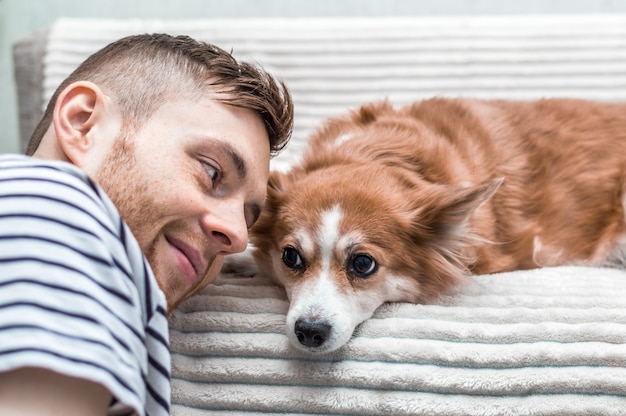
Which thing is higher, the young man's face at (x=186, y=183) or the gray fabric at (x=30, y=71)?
the young man's face at (x=186, y=183)

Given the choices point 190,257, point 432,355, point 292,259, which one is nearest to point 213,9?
point 292,259

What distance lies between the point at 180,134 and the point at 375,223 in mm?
512

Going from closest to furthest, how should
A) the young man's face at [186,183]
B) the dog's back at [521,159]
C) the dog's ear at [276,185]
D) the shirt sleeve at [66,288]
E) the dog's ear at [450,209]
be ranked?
the shirt sleeve at [66,288], the young man's face at [186,183], the dog's ear at [450,209], the dog's ear at [276,185], the dog's back at [521,159]

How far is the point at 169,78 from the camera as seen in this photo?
4.03 ft

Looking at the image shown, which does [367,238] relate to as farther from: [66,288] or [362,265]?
[66,288]

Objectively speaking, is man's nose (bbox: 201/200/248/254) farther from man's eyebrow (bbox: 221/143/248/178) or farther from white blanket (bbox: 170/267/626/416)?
white blanket (bbox: 170/267/626/416)

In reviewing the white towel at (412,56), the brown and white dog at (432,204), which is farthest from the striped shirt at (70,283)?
the white towel at (412,56)

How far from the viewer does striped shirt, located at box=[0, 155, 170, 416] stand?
0.74 metres

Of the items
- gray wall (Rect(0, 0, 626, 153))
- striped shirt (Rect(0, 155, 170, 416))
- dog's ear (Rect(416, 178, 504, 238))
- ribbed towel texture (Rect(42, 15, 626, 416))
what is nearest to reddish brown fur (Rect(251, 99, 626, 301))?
dog's ear (Rect(416, 178, 504, 238))

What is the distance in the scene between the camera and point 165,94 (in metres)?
1.20

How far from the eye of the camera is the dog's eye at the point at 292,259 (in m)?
1.47

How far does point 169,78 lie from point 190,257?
350 millimetres

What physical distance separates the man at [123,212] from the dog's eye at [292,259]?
143 millimetres

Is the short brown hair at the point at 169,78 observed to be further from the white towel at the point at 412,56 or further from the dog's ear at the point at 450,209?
the white towel at the point at 412,56
